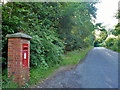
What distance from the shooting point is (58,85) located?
404cm

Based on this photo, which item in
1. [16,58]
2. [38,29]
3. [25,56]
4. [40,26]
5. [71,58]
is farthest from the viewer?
[71,58]

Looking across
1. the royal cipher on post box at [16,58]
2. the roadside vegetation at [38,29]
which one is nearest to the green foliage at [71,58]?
the roadside vegetation at [38,29]

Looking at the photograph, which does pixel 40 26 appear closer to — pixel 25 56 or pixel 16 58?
pixel 25 56

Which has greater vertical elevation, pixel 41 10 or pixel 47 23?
pixel 41 10

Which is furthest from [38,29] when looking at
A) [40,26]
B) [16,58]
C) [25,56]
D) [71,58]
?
[71,58]

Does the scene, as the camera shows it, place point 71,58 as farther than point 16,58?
Yes

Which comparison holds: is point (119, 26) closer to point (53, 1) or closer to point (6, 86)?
point (53, 1)

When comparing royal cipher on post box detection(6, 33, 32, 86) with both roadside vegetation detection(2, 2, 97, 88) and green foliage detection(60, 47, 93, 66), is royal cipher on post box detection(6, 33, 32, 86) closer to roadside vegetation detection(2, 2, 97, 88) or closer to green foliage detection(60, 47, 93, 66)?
roadside vegetation detection(2, 2, 97, 88)

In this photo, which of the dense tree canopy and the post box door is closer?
the post box door

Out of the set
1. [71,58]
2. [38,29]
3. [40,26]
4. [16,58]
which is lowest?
[71,58]

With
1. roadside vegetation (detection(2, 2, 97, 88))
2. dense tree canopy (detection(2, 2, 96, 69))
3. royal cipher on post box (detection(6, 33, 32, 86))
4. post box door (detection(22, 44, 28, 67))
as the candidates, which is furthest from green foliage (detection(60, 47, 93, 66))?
royal cipher on post box (detection(6, 33, 32, 86))

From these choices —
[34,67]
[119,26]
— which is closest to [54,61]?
[34,67]

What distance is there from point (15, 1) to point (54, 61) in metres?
3.92

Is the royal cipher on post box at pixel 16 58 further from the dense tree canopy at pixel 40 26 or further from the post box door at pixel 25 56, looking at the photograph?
the dense tree canopy at pixel 40 26
